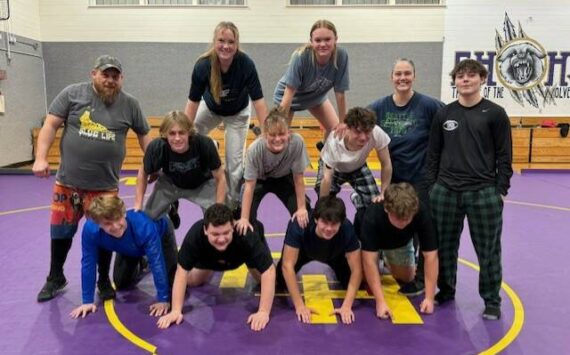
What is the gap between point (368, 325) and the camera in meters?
3.62

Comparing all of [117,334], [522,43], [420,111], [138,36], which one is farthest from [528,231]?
[138,36]

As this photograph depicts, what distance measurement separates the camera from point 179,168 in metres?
4.05

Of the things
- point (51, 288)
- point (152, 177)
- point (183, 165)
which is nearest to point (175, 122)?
point (183, 165)

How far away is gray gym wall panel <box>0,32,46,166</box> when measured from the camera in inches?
428

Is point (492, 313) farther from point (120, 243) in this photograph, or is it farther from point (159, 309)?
point (120, 243)

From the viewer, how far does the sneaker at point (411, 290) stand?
4.20 m

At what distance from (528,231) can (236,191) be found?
150 inches

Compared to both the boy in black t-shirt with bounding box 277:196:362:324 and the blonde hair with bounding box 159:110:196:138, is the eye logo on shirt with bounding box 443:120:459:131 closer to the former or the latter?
the boy in black t-shirt with bounding box 277:196:362:324

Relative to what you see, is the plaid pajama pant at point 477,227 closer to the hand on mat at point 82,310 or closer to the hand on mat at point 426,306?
the hand on mat at point 426,306

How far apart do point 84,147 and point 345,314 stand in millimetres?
2510

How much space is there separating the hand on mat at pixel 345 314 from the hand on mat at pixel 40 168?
258 cm

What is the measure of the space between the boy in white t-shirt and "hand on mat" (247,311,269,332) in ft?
4.01

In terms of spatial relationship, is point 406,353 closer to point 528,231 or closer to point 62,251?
point 62,251

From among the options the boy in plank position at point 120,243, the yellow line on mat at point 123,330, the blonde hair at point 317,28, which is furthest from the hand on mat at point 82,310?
the blonde hair at point 317,28
